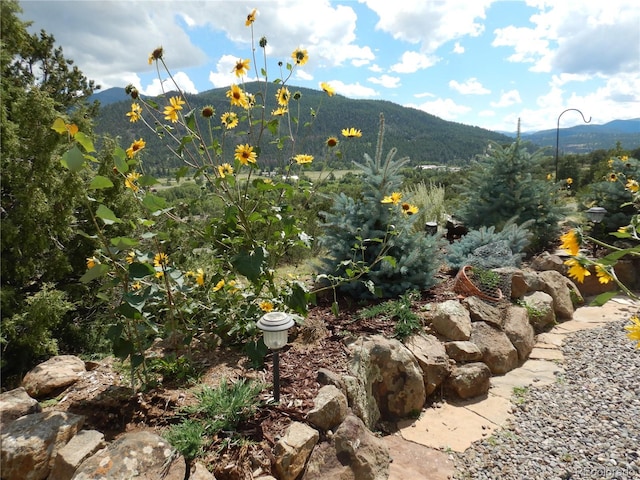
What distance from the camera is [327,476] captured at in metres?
1.70

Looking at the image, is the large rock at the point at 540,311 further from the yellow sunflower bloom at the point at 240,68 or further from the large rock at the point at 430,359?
the yellow sunflower bloom at the point at 240,68

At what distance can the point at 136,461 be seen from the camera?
1.42 meters

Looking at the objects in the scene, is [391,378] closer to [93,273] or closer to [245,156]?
[245,156]

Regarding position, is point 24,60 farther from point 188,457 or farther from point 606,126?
point 606,126

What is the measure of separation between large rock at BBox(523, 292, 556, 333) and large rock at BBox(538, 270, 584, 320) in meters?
0.18

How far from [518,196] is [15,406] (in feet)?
18.4

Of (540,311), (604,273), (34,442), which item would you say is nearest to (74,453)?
(34,442)

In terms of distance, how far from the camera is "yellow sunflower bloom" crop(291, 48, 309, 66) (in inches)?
82.0

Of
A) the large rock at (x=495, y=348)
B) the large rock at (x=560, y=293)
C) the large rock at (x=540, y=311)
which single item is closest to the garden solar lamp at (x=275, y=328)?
the large rock at (x=495, y=348)

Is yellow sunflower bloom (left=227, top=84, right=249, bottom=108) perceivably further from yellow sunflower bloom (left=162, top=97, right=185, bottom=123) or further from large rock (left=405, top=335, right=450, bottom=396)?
large rock (left=405, top=335, right=450, bottom=396)

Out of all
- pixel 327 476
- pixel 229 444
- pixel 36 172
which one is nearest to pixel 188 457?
pixel 229 444

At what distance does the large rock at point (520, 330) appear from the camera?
10.8 ft

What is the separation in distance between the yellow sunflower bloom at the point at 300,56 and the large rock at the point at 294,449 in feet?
6.20

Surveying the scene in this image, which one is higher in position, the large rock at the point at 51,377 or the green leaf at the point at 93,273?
the green leaf at the point at 93,273
